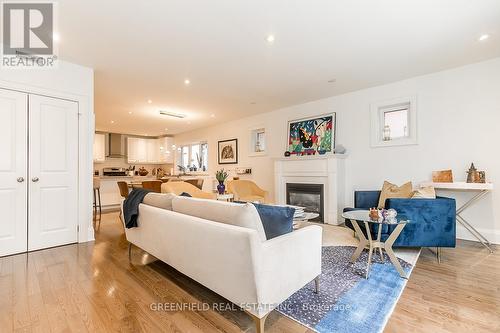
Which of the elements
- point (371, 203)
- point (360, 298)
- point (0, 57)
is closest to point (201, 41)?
point (0, 57)

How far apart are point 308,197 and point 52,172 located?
14.6ft

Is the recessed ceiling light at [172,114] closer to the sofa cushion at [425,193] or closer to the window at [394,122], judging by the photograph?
the window at [394,122]

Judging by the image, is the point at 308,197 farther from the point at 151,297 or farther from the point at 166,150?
the point at 166,150

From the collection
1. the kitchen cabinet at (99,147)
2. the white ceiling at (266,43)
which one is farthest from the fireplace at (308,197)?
the kitchen cabinet at (99,147)

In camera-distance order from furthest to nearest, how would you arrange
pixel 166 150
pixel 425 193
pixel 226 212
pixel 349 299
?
1. pixel 166 150
2. pixel 425 193
3. pixel 349 299
4. pixel 226 212

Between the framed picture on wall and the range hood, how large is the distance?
4237 millimetres

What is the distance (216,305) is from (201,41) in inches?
112

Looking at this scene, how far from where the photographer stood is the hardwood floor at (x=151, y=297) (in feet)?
5.34

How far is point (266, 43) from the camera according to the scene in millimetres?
2926

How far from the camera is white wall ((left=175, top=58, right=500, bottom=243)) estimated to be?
3430mm

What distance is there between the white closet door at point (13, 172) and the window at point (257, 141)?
15.0 feet

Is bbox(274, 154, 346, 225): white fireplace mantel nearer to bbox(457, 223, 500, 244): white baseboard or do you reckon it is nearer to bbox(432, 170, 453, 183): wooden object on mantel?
bbox(432, 170, 453, 183): wooden object on mantel

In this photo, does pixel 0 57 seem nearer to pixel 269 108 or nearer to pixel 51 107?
pixel 51 107

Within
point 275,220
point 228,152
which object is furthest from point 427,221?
point 228,152
